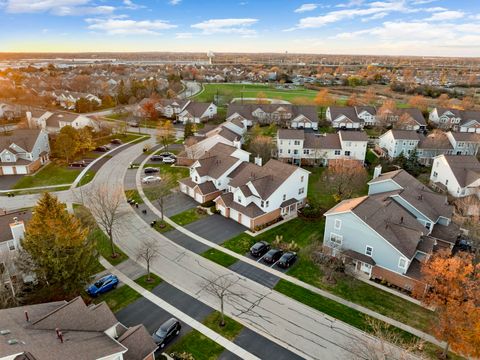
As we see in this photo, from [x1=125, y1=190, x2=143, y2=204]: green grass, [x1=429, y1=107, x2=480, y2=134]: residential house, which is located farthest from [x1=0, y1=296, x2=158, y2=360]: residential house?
[x1=429, y1=107, x2=480, y2=134]: residential house

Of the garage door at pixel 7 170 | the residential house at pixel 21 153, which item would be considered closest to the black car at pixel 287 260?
the residential house at pixel 21 153

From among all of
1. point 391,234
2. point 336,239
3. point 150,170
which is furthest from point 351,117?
point 391,234

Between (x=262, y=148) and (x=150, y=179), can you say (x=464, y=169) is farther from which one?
(x=150, y=179)

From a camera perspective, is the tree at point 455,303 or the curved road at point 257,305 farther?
the curved road at point 257,305

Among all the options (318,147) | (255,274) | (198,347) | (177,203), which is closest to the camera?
(198,347)

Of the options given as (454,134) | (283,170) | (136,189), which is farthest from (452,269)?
(454,134)

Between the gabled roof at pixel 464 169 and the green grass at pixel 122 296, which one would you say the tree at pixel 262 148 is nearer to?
the gabled roof at pixel 464 169

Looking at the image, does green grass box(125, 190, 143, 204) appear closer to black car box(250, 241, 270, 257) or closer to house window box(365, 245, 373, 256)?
black car box(250, 241, 270, 257)
